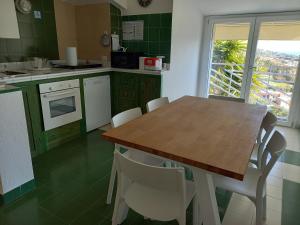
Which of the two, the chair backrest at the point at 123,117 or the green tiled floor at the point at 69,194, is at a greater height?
the chair backrest at the point at 123,117

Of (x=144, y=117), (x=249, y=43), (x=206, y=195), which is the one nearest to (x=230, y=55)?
(x=249, y=43)

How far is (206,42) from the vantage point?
415cm

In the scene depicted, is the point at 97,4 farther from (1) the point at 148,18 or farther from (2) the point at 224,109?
(2) the point at 224,109

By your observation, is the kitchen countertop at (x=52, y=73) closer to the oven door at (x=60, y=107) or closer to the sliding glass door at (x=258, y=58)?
the oven door at (x=60, y=107)

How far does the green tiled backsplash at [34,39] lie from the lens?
286 cm

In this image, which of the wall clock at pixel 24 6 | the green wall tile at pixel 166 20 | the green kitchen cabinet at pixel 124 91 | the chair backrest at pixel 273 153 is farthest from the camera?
the green kitchen cabinet at pixel 124 91

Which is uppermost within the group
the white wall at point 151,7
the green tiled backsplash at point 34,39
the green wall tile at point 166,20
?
the white wall at point 151,7

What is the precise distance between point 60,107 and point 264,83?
11.1 ft

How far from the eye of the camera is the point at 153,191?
1264 mm

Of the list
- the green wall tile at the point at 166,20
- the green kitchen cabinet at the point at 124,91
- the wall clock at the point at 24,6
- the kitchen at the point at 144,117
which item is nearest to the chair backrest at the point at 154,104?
the kitchen at the point at 144,117

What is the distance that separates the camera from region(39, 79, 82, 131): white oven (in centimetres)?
251

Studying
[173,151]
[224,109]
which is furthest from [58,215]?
[224,109]

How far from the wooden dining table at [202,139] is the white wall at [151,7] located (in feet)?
6.43

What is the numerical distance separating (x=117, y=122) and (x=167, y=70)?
5.75 ft
